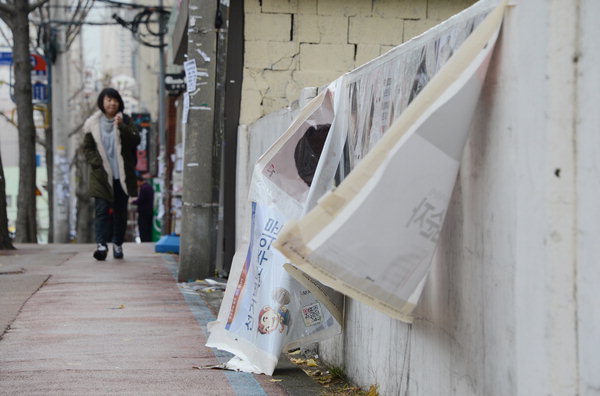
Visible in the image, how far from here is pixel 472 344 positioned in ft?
10.1

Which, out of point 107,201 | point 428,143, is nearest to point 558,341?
point 428,143

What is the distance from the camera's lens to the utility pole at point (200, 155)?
9.29 m

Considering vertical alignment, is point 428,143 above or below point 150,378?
above

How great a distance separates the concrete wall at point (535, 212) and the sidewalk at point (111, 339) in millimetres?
1704

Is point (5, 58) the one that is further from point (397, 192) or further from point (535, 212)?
point (535, 212)

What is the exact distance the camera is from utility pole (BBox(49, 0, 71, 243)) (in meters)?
25.7

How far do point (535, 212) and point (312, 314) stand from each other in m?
2.29

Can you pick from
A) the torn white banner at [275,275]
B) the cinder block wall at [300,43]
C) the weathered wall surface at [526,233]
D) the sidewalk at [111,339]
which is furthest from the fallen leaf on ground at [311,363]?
the cinder block wall at [300,43]

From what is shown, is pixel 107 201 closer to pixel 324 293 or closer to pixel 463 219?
pixel 324 293

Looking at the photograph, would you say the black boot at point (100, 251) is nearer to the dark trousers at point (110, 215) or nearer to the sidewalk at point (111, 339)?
the dark trousers at point (110, 215)

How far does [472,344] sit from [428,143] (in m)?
0.67

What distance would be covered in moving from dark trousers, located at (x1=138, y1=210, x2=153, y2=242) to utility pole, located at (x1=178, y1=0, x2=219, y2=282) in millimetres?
12968

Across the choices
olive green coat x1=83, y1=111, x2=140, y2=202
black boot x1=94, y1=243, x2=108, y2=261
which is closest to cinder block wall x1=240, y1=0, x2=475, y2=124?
olive green coat x1=83, y1=111, x2=140, y2=202

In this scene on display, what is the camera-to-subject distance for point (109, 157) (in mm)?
10719
